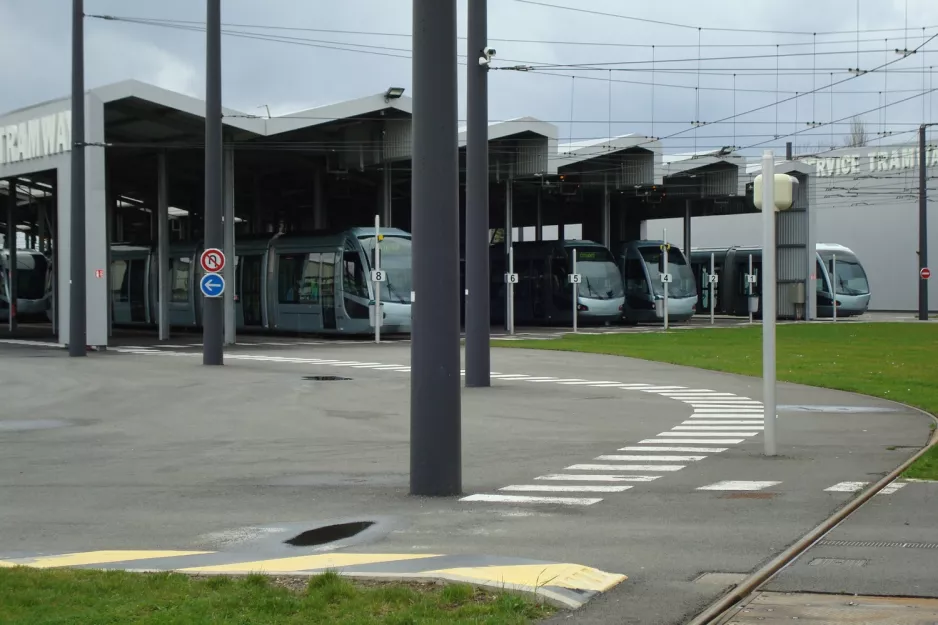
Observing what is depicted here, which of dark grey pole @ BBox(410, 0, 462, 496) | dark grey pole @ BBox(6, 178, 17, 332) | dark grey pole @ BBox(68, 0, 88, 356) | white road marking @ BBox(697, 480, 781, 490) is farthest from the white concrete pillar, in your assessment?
white road marking @ BBox(697, 480, 781, 490)

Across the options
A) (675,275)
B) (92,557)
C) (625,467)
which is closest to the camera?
(92,557)

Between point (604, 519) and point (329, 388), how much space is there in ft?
43.0

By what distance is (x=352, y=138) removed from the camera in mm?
43438

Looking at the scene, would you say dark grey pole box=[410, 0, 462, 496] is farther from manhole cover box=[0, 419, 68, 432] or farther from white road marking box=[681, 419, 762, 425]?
manhole cover box=[0, 419, 68, 432]

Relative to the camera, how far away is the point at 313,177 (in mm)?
52000

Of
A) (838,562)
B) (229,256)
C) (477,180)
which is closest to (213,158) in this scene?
(477,180)

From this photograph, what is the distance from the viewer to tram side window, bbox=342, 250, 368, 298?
40403 mm

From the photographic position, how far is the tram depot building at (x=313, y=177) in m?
35.7

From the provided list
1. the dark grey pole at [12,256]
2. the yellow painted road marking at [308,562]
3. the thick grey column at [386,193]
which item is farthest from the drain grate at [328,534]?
the dark grey pole at [12,256]

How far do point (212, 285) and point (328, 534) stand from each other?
63.7 ft

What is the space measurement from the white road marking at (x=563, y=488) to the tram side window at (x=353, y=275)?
98.3 feet

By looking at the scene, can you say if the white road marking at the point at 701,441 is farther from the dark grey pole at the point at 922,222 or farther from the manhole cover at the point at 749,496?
the dark grey pole at the point at 922,222

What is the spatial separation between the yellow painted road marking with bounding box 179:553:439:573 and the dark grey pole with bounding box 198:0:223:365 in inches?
808

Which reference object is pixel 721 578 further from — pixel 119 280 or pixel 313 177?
pixel 119 280
